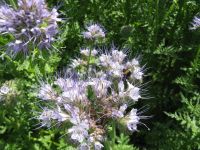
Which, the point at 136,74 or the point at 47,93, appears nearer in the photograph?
the point at 47,93

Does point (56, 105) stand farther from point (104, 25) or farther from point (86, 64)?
point (104, 25)

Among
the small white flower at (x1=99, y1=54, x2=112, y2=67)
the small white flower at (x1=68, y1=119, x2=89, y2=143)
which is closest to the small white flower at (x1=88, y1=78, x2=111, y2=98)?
the small white flower at (x1=68, y1=119, x2=89, y2=143)

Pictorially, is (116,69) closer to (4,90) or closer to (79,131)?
(79,131)

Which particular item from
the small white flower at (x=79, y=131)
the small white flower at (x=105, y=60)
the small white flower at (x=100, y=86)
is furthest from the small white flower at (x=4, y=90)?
the small white flower at (x=79, y=131)

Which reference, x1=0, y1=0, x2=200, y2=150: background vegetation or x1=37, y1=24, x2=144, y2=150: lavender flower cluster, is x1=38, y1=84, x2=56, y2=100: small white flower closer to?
x1=37, y1=24, x2=144, y2=150: lavender flower cluster

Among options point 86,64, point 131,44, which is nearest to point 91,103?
point 86,64

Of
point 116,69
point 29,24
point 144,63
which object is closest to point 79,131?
point 116,69

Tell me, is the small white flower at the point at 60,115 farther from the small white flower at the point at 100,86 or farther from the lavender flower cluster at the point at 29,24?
the lavender flower cluster at the point at 29,24
